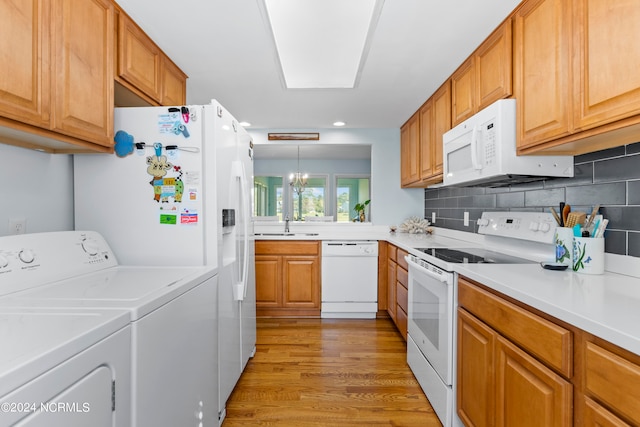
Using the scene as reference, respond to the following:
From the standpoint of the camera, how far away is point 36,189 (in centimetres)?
153

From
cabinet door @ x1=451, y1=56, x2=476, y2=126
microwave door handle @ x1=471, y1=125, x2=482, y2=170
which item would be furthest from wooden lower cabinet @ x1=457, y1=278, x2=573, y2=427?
cabinet door @ x1=451, y1=56, x2=476, y2=126

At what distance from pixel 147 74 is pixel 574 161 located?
2372 mm

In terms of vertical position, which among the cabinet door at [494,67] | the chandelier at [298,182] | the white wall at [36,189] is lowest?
the white wall at [36,189]

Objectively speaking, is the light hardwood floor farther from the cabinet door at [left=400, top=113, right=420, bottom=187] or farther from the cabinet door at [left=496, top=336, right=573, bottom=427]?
the cabinet door at [left=400, top=113, right=420, bottom=187]

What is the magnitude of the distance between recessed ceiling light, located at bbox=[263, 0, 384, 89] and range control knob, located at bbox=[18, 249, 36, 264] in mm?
1496

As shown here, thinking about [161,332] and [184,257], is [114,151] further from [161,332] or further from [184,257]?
[161,332]

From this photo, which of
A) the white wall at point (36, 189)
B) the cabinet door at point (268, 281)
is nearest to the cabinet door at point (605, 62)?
the white wall at point (36, 189)

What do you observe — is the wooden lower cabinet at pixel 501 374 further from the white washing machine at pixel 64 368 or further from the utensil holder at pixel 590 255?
the white washing machine at pixel 64 368

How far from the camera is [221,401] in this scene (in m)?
1.71

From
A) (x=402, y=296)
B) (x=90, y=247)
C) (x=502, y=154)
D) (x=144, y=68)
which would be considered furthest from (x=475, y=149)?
(x=90, y=247)

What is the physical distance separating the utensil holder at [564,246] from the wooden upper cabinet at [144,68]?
2.30 metres

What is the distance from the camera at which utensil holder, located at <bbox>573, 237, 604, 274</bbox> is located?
135cm

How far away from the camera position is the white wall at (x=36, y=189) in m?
1.38

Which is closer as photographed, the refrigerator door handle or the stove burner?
the stove burner
